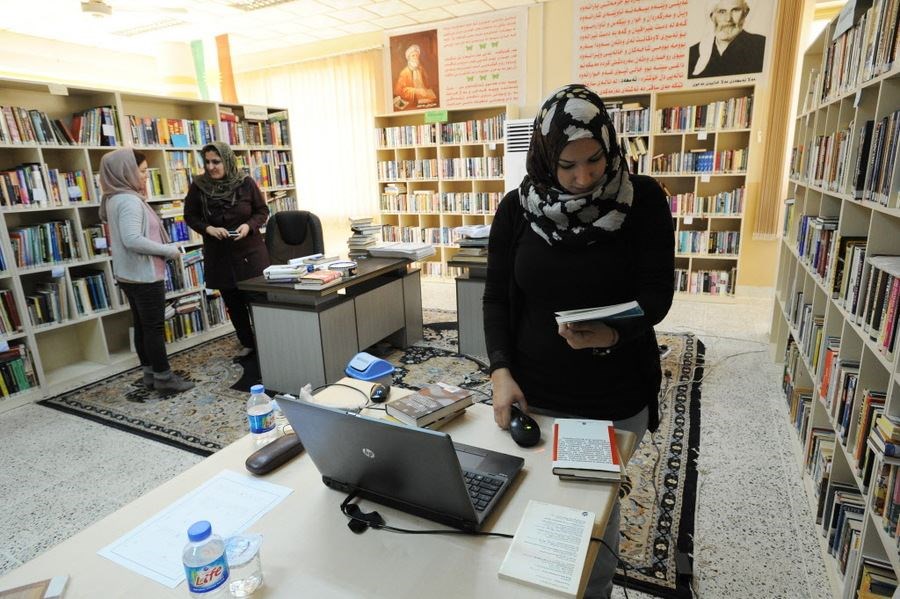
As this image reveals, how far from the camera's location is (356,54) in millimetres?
6316

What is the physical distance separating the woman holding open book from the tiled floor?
2.64 feet

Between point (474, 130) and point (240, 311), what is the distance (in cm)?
325

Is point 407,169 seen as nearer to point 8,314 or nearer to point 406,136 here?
point 406,136

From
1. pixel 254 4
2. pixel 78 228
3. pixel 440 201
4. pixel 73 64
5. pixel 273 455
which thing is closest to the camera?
pixel 273 455

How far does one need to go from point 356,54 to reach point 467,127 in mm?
1826

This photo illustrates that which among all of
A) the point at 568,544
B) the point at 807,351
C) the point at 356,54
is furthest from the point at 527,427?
the point at 356,54

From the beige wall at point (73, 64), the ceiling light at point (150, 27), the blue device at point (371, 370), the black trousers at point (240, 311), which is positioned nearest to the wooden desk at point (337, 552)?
the blue device at point (371, 370)

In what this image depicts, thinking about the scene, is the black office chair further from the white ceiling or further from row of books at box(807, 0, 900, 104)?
row of books at box(807, 0, 900, 104)

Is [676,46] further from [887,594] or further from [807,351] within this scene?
[887,594]

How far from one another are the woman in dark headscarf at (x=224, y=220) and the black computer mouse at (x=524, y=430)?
2.84 m

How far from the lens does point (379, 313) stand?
3574 mm

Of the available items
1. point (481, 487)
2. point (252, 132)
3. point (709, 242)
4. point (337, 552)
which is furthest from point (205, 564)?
point (709, 242)

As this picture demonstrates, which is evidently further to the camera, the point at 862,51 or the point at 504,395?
the point at 862,51

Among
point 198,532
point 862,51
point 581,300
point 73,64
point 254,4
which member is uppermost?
point 254,4
